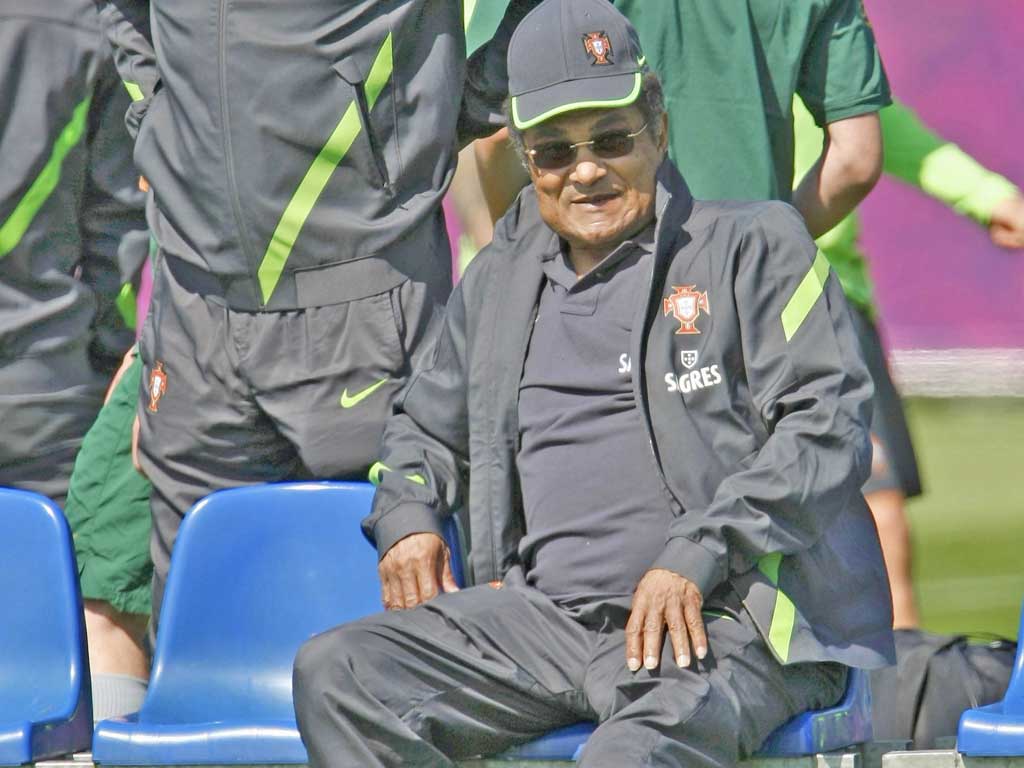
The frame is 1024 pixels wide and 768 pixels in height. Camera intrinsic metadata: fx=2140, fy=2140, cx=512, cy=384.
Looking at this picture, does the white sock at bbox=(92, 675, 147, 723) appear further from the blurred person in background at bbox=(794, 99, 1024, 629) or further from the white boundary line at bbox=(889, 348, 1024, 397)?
the white boundary line at bbox=(889, 348, 1024, 397)

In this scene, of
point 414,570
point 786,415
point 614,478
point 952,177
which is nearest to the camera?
point 786,415

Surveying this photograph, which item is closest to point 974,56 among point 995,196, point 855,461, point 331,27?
point 995,196

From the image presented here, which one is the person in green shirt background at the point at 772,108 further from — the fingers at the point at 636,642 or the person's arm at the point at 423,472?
the fingers at the point at 636,642

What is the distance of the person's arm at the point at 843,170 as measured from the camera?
165 inches

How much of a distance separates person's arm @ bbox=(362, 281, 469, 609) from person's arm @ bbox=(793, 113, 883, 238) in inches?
37.3

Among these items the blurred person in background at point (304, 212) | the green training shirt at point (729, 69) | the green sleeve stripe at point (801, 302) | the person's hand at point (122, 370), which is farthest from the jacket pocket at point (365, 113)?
the green sleeve stripe at point (801, 302)

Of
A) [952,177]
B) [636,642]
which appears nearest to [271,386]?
[636,642]

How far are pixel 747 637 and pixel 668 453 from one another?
1.04 feet

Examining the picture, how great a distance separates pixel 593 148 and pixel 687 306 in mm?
325

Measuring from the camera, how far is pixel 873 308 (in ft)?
15.4

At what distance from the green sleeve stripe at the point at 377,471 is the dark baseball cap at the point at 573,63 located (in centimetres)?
60

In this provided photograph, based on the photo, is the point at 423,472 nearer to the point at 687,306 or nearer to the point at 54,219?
the point at 687,306

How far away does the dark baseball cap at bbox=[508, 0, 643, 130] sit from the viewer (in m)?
3.40


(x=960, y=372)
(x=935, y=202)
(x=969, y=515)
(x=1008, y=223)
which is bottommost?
(x=969, y=515)
